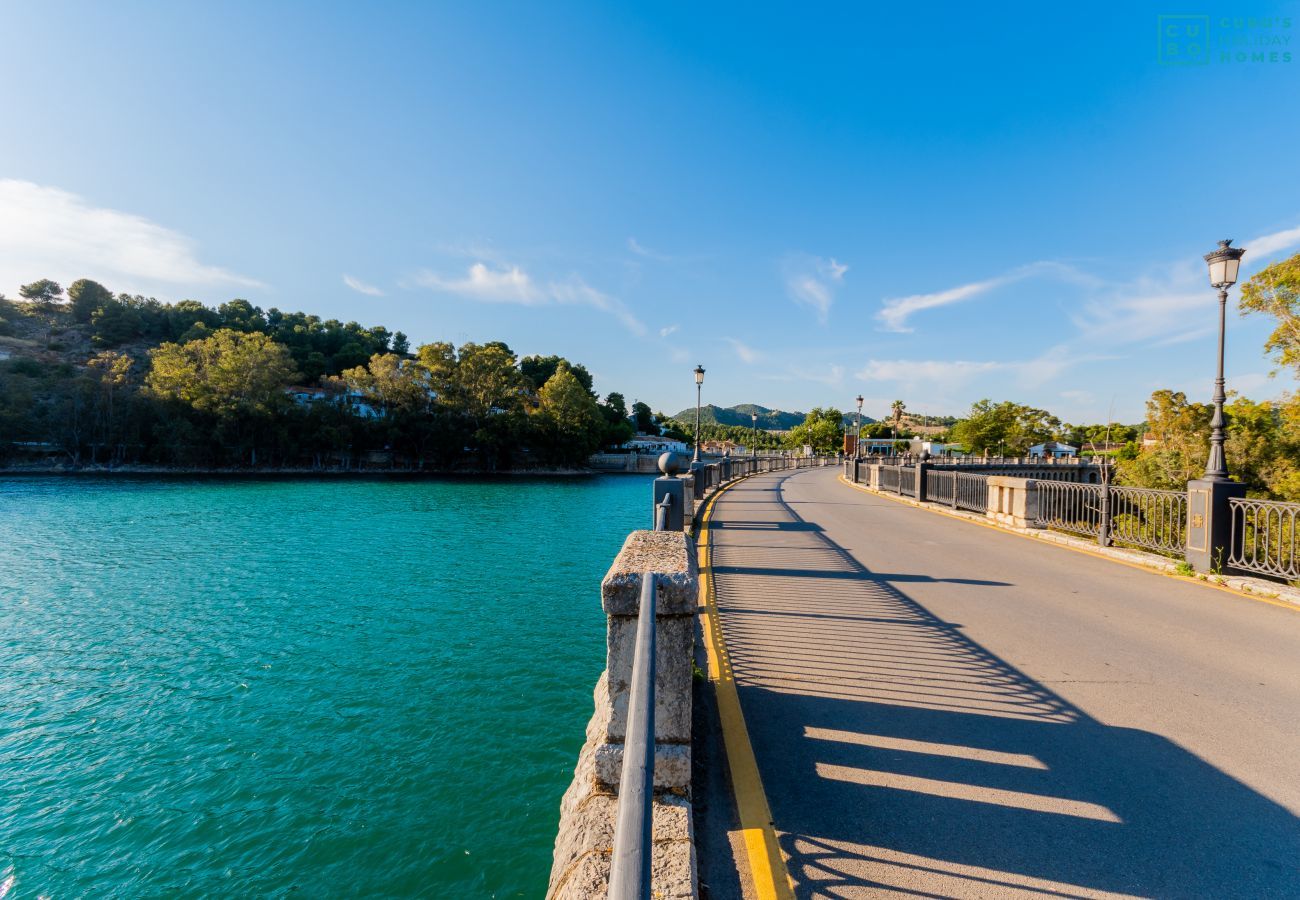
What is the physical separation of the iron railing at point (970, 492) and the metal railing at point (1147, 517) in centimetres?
462

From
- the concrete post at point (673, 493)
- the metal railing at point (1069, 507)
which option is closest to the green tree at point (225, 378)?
the concrete post at point (673, 493)

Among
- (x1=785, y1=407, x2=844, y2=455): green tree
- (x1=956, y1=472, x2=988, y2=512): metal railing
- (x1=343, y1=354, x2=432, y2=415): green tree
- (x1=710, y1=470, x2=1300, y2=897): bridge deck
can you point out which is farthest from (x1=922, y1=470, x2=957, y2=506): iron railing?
(x1=785, y1=407, x2=844, y2=455): green tree

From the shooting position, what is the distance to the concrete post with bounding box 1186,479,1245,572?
749 centimetres

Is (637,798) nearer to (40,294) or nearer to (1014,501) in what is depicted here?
(1014,501)

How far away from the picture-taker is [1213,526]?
7.50 m

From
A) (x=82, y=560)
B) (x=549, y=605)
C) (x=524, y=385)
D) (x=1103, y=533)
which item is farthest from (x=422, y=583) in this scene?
(x=524, y=385)

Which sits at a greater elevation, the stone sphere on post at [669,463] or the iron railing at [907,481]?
the stone sphere on post at [669,463]

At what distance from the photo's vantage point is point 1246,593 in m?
6.75

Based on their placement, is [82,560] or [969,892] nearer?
[969,892]

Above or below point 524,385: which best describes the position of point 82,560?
below

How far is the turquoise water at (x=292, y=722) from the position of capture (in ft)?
13.9

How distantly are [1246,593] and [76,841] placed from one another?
12.9 meters

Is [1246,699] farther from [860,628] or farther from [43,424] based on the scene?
[43,424]

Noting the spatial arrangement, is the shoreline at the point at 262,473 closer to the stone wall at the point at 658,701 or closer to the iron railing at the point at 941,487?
the iron railing at the point at 941,487
